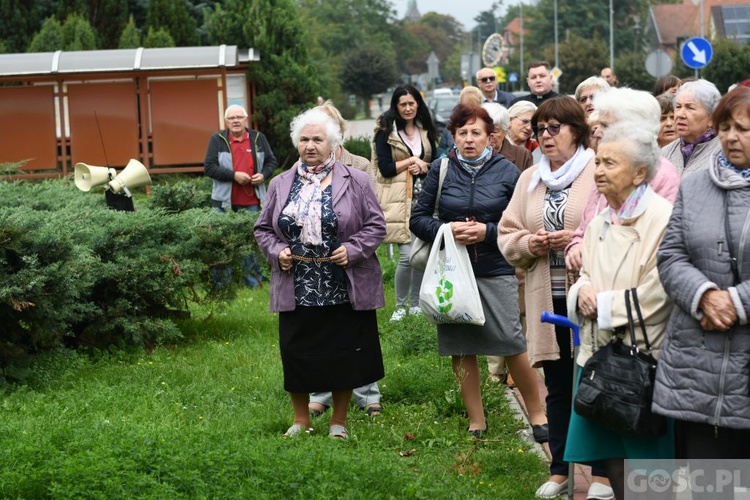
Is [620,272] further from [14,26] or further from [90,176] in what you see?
[14,26]

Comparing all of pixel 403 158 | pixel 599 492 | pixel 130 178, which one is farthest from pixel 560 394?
pixel 130 178

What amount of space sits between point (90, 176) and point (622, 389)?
25.6 feet

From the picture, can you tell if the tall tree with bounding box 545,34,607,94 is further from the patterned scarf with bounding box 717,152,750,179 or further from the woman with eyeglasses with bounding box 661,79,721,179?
the patterned scarf with bounding box 717,152,750,179

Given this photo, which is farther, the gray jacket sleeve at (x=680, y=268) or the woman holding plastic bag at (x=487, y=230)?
the woman holding plastic bag at (x=487, y=230)

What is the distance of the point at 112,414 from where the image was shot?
7371mm

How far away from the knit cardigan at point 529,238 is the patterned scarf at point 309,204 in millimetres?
1122

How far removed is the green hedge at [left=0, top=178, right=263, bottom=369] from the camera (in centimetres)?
803

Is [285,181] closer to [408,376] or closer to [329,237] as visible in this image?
[329,237]

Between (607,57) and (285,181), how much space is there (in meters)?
74.6

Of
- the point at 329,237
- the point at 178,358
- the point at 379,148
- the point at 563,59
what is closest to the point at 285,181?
the point at 329,237

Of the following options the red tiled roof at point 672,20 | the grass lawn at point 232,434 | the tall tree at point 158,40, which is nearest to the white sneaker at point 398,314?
the grass lawn at point 232,434

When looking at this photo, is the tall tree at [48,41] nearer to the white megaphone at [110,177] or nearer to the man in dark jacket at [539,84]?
the white megaphone at [110,177]

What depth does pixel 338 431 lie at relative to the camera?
7047 millimetres

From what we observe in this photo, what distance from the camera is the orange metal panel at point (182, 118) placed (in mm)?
21297
